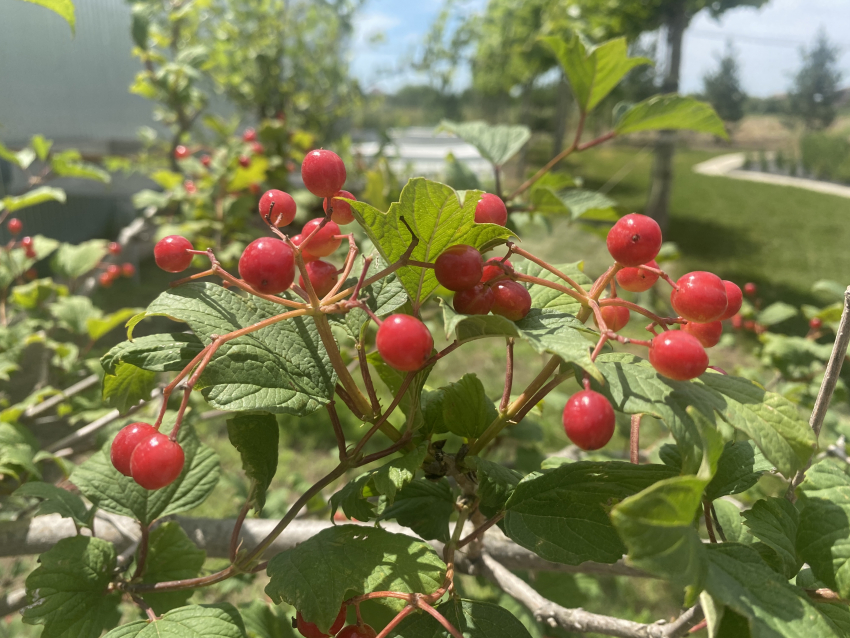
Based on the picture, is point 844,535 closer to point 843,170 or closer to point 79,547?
point 79,547

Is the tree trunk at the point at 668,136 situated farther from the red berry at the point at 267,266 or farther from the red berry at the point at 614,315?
the red berry at the point at 267,266

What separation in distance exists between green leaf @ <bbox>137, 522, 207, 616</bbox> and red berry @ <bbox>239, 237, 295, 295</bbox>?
57 centimetres

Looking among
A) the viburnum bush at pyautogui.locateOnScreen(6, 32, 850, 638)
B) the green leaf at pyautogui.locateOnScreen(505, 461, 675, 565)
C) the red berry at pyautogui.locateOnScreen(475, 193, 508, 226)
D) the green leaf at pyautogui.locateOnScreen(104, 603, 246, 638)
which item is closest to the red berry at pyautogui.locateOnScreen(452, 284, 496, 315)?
the viburnum bush at pyautogui.locateOnScreen(6, 32, 850, 638)

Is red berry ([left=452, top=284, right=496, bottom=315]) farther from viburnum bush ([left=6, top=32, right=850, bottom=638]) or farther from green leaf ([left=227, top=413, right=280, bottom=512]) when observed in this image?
green leaf ([left=227, top=413, right=280, bottom=512])

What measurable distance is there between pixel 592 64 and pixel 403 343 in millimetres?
972

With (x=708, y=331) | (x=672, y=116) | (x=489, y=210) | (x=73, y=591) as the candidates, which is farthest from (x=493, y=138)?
(x=73, y=591)

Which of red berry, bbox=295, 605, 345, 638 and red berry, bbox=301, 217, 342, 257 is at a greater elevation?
red berry, bbox=301, 217, 342, 257

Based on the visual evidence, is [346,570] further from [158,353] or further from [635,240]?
[635,240]

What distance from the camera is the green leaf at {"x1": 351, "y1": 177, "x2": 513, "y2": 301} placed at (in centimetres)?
52

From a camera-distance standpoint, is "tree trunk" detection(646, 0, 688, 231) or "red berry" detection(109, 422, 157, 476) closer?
"red berry" detection(109, 422, 157, 476)

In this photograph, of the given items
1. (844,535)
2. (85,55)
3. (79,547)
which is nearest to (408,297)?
(844,535)

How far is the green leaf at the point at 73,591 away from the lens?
759 millimetres

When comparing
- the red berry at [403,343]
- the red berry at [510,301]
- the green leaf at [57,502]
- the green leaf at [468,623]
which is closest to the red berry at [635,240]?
the red berry at [510,301]

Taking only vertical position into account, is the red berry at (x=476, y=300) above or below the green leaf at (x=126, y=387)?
above
